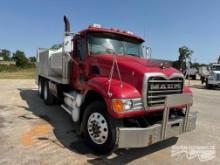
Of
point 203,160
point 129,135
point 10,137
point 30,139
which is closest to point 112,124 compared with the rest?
point 129,135

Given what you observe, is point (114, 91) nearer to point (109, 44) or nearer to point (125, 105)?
point (125, 105)

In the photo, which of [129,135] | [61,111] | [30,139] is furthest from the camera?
[61,111]

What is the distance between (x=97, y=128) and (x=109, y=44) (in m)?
2.22

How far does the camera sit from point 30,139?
17.4 feet

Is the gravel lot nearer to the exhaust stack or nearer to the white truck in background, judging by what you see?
the exhaust stack

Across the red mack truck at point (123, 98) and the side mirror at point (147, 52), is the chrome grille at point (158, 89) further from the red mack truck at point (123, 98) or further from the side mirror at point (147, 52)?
A: the side mirror at point (147, 52)

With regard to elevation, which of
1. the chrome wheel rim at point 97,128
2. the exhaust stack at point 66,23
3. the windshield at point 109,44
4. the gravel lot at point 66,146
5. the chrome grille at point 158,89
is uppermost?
the exhaust stack at point 66,23

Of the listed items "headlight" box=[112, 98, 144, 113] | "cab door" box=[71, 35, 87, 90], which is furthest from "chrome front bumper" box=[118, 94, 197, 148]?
"cab door" box=[71, 35, 87, 90]

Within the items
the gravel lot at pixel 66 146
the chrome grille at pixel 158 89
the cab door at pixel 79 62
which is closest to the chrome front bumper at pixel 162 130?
the chrome grille at pixel 158 89

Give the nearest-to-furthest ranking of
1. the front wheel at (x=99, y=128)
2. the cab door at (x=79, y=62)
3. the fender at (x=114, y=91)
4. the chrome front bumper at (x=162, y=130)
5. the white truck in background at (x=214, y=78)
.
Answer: the chrome front bumper at (x=162, y=130)
the fender at (x=114, y=91)
the front wheel at (x=99, y=128)
the cab door at (x=79, y=62)
the white truck in background at (x=214, y=78)

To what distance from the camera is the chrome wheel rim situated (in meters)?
4.41

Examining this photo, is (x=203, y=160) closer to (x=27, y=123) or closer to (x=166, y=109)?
(x=166, y=109)

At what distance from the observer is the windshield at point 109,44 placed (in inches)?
226

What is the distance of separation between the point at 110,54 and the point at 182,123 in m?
2.16
